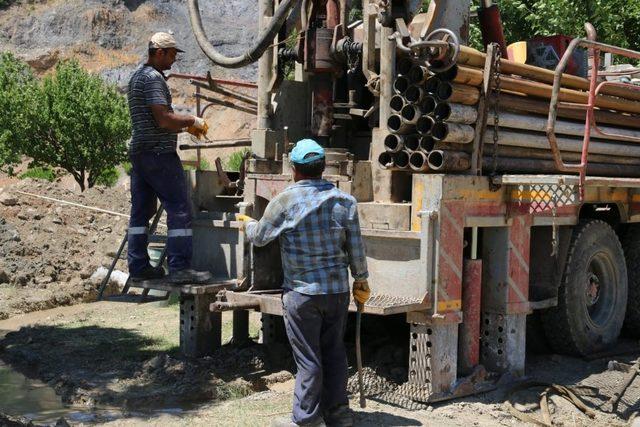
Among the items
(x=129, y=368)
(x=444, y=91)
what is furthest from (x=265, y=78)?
(x=129, y=368)

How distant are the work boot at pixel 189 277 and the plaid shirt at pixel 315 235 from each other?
67.4 inches

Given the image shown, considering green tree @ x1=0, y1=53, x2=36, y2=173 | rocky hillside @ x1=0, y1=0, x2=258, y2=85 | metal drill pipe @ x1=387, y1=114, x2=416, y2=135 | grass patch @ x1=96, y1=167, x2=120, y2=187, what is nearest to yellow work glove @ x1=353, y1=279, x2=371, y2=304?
metal drill pipe @ x1=387, y1=114, x2=416, y2=135

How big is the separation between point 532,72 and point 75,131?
62.0 ft

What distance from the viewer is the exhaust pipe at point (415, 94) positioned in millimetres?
6234

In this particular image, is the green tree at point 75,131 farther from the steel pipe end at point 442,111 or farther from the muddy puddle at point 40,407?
the steel pipe end at point 442,111

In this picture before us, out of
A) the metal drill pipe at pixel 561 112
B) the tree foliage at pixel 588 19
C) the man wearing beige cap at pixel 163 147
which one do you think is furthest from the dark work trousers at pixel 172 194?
the tree foliage at pixel 588 19

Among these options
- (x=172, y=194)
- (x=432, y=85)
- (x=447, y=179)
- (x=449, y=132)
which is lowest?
(x=172, y=194)

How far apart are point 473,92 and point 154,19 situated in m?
41.4

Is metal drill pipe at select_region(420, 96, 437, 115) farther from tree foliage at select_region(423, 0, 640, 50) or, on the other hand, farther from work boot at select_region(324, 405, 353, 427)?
tree foliage at select_region(423, 0, 640, 50)

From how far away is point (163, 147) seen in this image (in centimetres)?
704

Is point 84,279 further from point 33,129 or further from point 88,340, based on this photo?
point 33,129

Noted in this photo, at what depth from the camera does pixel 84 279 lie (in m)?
12.6

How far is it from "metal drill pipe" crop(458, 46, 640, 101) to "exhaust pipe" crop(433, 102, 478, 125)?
329 millimetres

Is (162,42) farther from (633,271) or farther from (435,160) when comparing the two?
(633,271)
